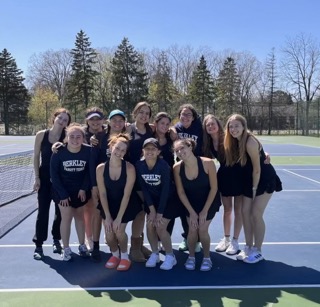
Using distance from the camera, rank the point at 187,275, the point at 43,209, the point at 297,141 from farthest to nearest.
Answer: the point at 297,141 → the point at 43,209 → the point at 187,275

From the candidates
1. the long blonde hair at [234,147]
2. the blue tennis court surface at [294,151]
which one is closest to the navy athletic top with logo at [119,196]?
the long blonde hair at [234,147]

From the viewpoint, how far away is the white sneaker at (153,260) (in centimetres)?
478

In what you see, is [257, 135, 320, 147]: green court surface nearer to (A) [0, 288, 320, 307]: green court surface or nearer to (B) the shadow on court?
(B) the shadow on court

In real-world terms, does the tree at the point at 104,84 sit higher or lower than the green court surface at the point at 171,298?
higher

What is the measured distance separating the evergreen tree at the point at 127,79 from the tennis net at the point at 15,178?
45489 millimetres

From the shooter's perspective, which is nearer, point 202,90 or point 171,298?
point 171,298

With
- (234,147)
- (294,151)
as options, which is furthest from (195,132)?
(294,151)

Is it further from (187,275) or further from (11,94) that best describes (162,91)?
(187,275)

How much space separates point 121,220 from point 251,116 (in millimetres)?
49860

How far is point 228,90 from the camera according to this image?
57.9 meters

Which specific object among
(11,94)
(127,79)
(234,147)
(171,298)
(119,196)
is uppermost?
(127,79)

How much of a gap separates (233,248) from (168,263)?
3.43 feet

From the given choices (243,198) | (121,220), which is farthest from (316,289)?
(121,220)

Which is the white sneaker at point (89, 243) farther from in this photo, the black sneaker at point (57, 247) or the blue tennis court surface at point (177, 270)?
the black sneaker at point (57, 247)
